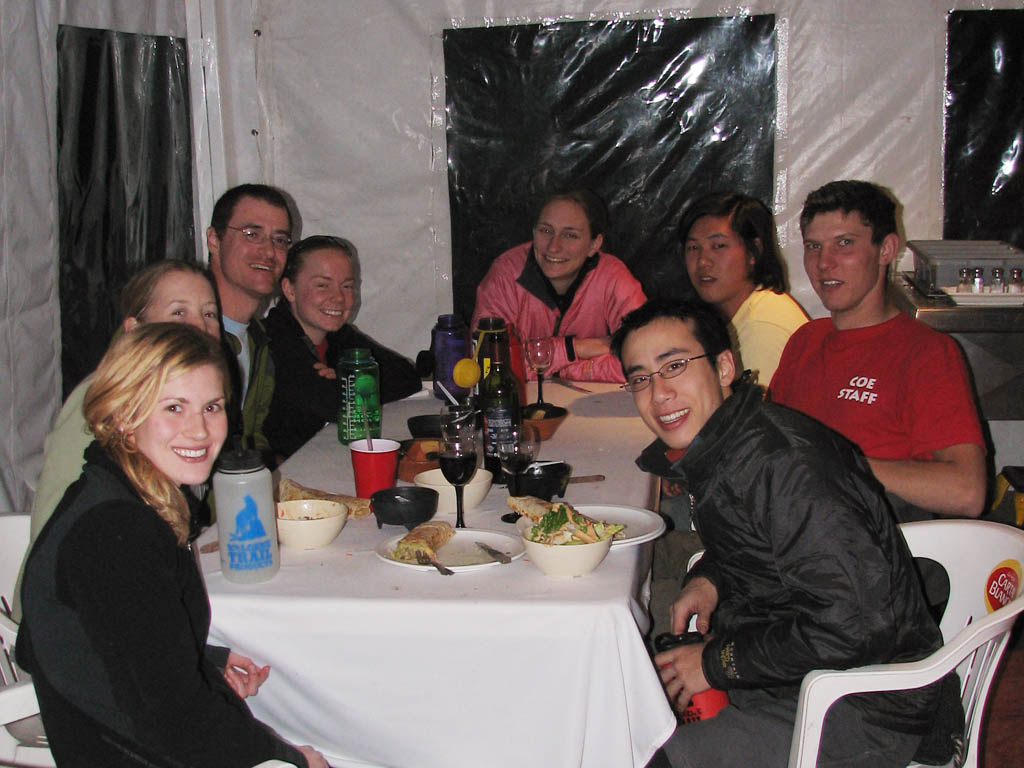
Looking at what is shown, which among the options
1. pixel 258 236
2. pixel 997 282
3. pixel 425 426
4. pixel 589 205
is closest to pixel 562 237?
pixel 589 205

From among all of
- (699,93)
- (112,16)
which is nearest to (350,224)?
(112,16)

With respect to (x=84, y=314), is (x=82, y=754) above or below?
below

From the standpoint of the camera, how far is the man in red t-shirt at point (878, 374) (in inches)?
79.4

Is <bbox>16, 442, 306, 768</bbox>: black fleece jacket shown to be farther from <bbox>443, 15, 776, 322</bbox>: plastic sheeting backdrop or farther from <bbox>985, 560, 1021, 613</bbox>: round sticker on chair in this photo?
<bbox>443, 15, 776, 322</bbox>: plastic sheeting backdrop

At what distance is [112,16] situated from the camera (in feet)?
10.5

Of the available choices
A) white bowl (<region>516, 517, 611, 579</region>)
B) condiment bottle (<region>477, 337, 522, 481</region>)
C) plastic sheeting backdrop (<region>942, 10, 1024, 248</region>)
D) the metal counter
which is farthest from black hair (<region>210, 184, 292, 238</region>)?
plastic sheeting backdrop (<region>942, 10, 1024, 248</region>)

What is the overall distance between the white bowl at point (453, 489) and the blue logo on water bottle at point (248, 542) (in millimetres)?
416

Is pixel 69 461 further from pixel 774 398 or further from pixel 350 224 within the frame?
pixel 350 224

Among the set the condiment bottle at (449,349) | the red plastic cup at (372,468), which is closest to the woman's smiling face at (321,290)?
the condiment bottle at (449,349)

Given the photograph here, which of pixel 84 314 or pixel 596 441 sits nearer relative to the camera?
pixel 596 441

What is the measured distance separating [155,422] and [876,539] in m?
1.04

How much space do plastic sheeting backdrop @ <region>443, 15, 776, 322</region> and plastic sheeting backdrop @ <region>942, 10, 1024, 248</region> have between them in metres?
0.70

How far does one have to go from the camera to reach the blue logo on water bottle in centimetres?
154

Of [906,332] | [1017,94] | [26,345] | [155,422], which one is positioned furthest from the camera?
[1017,94]
